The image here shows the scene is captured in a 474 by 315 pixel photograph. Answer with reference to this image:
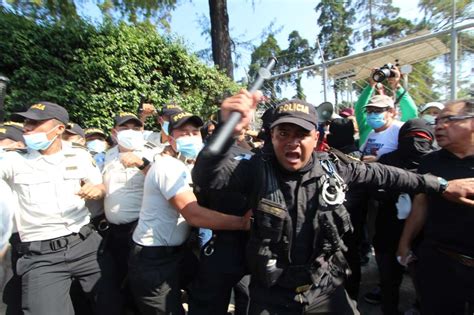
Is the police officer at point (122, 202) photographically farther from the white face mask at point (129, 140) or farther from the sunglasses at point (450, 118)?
the sunglasses at point (450, 118)

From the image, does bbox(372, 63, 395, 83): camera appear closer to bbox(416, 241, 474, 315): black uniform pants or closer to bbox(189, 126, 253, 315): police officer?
bbox(416, 241, 474, 315): black uniform pants

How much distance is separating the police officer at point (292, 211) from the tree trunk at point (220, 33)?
681 centimetres

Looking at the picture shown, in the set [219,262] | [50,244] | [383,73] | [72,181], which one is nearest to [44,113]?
[72,181]

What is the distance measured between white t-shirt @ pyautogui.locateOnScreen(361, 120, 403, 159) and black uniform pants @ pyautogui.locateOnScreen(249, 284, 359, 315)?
173cm

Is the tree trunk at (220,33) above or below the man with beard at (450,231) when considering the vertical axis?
above

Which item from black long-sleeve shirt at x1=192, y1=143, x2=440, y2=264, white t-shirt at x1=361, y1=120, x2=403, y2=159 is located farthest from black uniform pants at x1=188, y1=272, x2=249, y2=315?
white t-shirt at x1=361, y1=120, x2=403, y2=159

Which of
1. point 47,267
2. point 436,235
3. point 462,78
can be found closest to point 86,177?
point 47,267

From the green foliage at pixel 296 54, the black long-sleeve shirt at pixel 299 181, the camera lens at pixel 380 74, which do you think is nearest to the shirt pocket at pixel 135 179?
the black long-sleeve shirt at pixel 299 181

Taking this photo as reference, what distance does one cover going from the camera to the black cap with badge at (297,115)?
1.92 meters

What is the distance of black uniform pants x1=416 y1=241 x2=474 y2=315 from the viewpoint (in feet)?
7.09

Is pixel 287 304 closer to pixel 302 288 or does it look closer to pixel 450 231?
pixel 302 288

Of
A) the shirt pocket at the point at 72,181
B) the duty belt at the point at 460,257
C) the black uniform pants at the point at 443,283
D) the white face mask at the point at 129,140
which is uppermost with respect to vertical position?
the white face mask at the point at 129,140

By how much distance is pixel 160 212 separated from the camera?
8.13ft

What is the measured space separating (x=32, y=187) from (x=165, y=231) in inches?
Answer: 43.3
